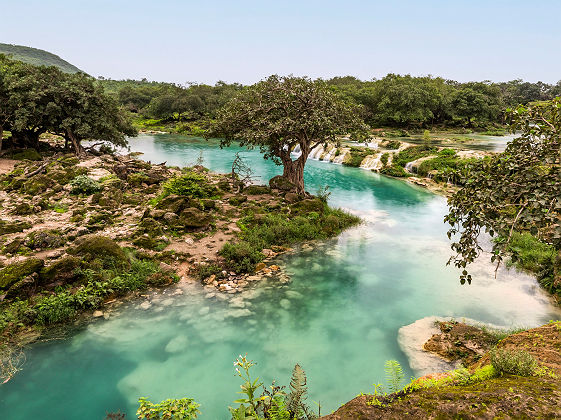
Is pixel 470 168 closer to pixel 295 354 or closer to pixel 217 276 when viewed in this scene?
pixel 295 354

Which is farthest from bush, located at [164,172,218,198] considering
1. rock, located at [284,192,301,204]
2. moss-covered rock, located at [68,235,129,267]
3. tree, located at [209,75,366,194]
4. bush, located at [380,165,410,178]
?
bush, located at [380,165,410,178]

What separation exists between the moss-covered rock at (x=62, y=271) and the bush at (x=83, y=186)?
9596 mm

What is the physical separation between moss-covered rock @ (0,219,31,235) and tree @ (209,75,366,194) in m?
11.4

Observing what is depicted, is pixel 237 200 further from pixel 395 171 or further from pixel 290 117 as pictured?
pixel 395 171

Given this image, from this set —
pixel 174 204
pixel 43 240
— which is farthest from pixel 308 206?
pixel 43 240

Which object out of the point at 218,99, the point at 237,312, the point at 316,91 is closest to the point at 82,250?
the point at 237,312

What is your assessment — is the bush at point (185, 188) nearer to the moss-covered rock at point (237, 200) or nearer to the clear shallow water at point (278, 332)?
the moss-covered rock at point (237, 200)

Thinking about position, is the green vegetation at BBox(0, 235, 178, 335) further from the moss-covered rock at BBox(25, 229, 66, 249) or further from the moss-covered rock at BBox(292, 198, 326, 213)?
the moss-covered rock at BBox(292, 198, 326, 213)

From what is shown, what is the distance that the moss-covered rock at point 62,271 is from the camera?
32.0ft

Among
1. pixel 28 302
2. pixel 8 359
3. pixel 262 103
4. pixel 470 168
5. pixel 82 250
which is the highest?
A: pixel 262 103

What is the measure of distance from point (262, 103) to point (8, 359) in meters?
16.8

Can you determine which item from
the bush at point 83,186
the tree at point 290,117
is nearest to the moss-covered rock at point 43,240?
the bush at point 83,186

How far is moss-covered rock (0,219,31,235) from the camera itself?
12773 mm

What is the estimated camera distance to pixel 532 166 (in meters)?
5.36
